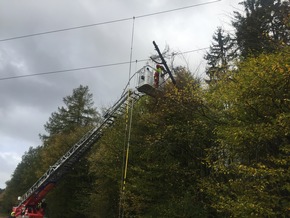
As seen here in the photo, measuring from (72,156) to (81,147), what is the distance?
148 centimetres

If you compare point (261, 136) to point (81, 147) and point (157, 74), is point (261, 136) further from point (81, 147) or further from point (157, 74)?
point (81, 147)

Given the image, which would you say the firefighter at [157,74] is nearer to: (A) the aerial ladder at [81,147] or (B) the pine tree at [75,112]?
(A) the aerial ladder at [81,147]

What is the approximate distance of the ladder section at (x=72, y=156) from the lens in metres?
26.0

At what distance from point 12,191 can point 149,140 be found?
239 ft

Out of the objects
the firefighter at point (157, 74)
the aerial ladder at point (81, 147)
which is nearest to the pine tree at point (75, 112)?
the aerial ladder at point (81, 147)

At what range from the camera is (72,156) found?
1252 inches

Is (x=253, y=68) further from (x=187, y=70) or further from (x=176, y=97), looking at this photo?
(x=187, y=70)

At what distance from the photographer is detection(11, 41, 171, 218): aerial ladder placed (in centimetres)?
2097

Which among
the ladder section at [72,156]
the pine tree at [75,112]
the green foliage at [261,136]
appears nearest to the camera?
the green foliage at [261,136]

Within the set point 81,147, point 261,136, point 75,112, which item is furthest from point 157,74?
point 75,112

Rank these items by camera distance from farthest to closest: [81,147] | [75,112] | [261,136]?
[75,112], [81,147], [261,136]

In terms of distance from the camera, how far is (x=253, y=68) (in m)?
13.1

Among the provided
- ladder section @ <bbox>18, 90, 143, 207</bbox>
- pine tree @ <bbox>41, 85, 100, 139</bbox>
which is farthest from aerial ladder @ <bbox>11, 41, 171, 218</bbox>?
pine tree @ <bbox>41, 85, 100, 139</bbox>

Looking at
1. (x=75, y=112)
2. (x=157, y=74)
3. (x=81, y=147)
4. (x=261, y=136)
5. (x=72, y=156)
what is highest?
(x=75, y=112)
